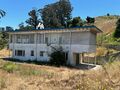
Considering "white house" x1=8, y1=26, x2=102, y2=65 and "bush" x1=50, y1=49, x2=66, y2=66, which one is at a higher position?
"white house" x1=8, y1=26, x2=102, y2=65

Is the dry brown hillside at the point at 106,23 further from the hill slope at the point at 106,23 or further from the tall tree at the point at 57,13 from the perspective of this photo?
the tall tree at the point at 57,13

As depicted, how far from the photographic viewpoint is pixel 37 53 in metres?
48.1

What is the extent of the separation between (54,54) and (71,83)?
30683 mm

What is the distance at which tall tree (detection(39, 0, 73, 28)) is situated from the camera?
287ft

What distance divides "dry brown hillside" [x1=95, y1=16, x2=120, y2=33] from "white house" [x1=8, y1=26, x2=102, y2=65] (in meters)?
53.8

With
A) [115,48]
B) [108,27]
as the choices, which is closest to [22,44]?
[115,48]

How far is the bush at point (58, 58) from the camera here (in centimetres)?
4250

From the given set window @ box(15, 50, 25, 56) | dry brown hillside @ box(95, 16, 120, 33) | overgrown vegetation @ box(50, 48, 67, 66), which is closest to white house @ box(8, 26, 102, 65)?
window @ box(15, 50, 25, 56)

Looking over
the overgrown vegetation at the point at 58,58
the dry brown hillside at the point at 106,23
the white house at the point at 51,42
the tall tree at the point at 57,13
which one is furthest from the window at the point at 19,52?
the dry brown hillside at the point at 106,23

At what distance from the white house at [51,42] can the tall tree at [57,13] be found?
35231 millimetres

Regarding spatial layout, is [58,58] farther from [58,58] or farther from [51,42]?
[51,42]

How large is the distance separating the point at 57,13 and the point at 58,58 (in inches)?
1938

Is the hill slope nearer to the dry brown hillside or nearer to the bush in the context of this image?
Answer: the dry brown hillside

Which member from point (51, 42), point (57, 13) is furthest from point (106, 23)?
point (51, 42)
